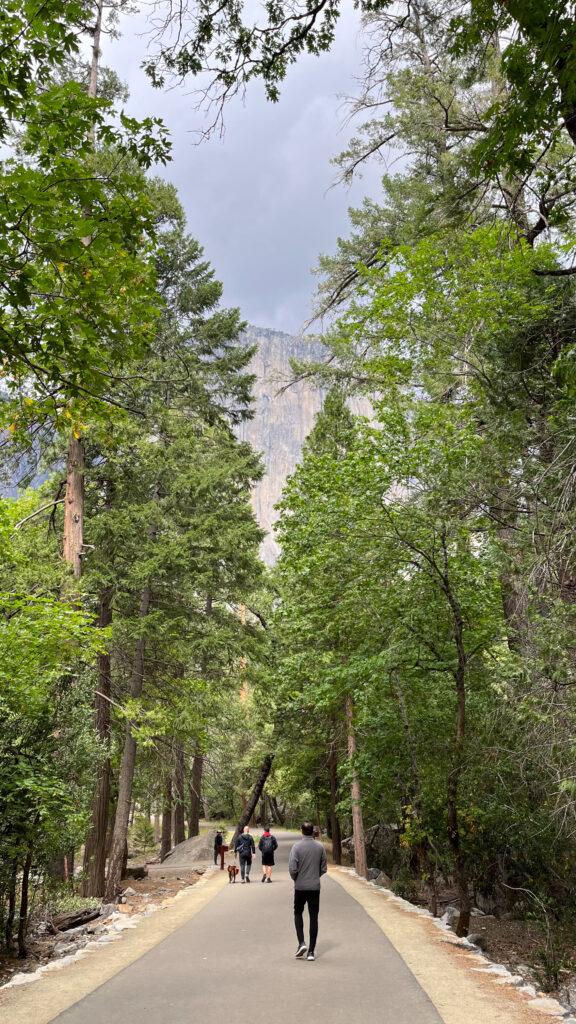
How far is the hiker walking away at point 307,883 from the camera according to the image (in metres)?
6.62

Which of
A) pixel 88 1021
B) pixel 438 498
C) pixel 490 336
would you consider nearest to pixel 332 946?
pixel 88 1021

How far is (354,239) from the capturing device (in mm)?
15648

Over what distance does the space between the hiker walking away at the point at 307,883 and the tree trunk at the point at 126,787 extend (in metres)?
7.14

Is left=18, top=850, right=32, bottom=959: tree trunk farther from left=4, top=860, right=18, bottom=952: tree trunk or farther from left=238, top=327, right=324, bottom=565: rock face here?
left=238, top=327, right=324, bottom=565: rock face

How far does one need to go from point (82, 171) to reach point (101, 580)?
32.3 feet

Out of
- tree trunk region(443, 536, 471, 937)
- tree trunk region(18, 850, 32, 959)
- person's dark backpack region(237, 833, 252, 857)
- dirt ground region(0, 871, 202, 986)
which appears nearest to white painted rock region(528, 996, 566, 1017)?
tree trunk region(443, 536, 471, 937)

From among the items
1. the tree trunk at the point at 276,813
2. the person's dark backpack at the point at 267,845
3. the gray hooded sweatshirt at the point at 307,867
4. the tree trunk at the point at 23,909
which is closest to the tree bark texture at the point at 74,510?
the tree trunk at the point at 23,909

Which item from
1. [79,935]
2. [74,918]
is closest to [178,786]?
[74,918]

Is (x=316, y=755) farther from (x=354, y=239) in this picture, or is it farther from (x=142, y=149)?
(x=142, y=149)

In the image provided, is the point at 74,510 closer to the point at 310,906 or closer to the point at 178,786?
the point at 310,906

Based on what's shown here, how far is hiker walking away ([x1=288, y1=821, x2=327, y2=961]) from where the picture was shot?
6.62m

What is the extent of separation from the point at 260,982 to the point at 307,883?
3.63 ft

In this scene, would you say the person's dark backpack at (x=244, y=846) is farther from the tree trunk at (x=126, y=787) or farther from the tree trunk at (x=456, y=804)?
the tree trunk at (x=456, y=804)

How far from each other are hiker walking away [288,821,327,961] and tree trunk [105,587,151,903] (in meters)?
7.14
